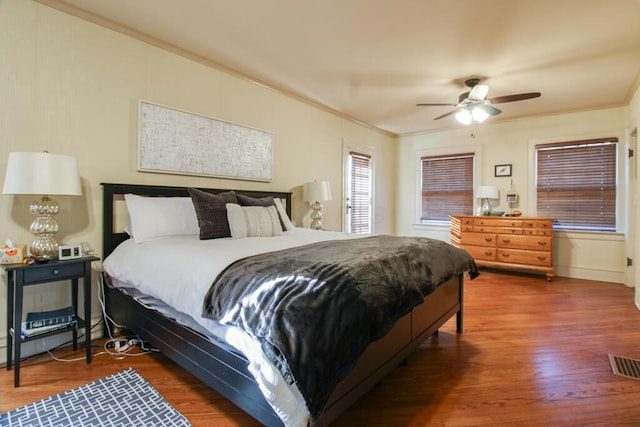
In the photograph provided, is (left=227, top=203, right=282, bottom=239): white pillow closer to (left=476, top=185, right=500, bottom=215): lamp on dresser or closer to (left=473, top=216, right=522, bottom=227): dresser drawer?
(left=473, top=216, right=522, bottom=227): dresser drawer

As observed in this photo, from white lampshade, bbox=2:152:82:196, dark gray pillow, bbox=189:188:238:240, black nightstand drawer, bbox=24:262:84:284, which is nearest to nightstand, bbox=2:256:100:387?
black nightstand drawer, bbox=24:262:84:284

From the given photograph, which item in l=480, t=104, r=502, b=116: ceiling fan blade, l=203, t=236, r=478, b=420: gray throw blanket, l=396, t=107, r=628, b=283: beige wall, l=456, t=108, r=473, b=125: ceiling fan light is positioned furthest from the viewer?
l=396, t=107, r=628, b=283: beige wall

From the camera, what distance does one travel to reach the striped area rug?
1550 mm

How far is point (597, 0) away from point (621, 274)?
386 cm

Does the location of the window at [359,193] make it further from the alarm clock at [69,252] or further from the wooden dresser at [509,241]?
the alarm clock at [69,252]

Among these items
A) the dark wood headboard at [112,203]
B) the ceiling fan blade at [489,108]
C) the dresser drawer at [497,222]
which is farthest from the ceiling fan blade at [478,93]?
the dark wood headboard at [112,203]

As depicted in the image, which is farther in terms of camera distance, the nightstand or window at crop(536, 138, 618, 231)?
window at crop(536, 138, 618, 231)

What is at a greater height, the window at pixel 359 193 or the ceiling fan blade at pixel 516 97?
the ceiling fan blade at pixel 516 97

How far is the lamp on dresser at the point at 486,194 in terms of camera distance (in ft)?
16.8

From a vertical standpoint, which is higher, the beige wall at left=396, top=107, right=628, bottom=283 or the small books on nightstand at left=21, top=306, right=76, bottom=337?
the beige wall at left=396, top=107, right=628, bottom=283

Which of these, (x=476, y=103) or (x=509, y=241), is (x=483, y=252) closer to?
(x=509, y=241)

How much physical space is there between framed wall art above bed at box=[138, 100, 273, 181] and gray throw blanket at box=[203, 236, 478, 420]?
67.4 inches

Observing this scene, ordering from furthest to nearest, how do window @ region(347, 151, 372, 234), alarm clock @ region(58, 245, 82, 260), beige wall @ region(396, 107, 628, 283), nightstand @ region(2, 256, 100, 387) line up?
window @ region(347, 151, 372, 234) < beige wall @ region(396, 107, 628, 283) < alarm clock @ region(58, 245, 82, 260) < nightstand @ region(2, 256, 100, 387)

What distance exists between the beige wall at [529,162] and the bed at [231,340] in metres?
3.18
